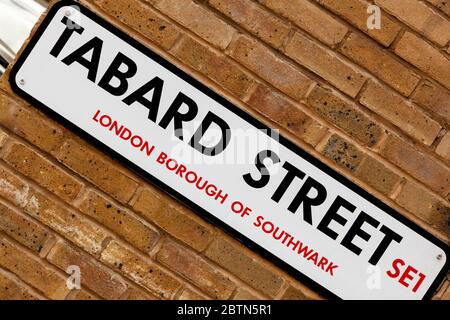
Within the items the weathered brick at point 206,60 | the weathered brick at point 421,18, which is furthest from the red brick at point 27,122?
the weathered brick at point 421,18

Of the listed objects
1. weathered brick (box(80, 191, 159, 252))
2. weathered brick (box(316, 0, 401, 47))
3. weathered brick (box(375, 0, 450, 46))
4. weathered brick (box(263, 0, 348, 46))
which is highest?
weathered brick (box(375, 0, 450, 46))

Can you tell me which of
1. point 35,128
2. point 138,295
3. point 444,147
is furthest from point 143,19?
point 444,147

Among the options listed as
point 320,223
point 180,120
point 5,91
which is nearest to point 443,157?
point 320,223

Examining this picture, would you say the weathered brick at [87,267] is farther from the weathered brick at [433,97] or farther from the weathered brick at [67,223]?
the weathered brick at [433,97]

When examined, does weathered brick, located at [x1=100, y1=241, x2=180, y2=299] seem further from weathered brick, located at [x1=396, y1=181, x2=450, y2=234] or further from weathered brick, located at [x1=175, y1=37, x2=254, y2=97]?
weathered brick, located at [x1=396, y1=181, x2=450, y2=234]

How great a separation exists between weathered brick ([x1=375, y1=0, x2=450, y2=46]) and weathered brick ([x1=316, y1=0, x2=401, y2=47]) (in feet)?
0.10

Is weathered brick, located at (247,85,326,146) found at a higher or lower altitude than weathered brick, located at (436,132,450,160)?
lower

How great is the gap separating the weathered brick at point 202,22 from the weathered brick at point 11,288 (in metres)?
0.93

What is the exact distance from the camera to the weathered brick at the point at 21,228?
4.28 ft

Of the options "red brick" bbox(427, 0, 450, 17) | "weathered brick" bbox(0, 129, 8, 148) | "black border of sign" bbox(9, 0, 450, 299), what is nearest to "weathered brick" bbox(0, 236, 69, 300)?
"weathered brick" bbox(0, 129, 8, 148)

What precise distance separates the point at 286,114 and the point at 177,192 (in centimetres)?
41

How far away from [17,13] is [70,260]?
984 millimetres

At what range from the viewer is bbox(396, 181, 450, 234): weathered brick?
1347 mm

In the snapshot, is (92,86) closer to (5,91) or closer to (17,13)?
(5,91)
